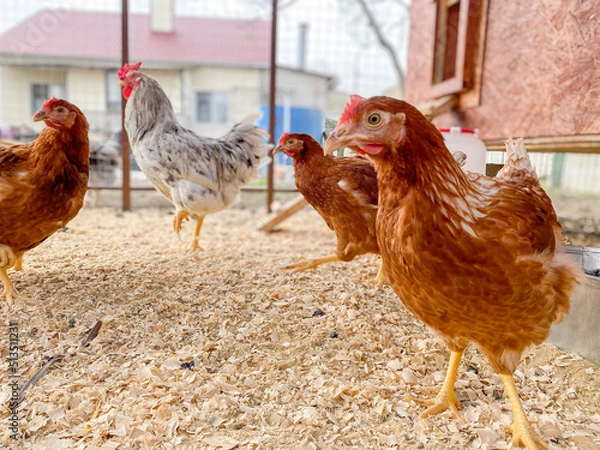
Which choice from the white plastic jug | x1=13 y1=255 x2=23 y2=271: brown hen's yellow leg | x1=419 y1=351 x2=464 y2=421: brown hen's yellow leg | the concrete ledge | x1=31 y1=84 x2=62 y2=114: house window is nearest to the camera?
x1=419 y1=351 x2=464 y2=421: brown hen's yellow leg

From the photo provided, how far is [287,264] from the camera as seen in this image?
2822 mm

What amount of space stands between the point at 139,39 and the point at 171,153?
617 centimetres

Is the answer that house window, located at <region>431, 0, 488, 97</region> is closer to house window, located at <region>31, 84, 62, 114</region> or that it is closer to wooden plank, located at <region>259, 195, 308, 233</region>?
wooden plank, located at <region>259, 195, 308, 233</region>

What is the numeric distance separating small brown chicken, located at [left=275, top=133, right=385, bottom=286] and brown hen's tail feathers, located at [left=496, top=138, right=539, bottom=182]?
2.59 ft

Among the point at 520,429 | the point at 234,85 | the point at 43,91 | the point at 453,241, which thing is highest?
the point at 234,85

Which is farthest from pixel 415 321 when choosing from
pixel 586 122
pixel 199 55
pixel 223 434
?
pixel 199 55

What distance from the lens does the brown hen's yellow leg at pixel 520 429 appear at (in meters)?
1.42

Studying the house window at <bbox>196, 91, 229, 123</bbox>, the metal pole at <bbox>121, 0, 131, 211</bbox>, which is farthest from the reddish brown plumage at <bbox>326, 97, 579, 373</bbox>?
the house window at <bbox>196, 91, 229, 123</bbox>

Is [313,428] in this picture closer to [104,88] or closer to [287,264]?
[287,264]

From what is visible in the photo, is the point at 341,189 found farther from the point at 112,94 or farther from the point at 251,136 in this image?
the point at 112,94

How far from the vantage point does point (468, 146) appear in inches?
89.5

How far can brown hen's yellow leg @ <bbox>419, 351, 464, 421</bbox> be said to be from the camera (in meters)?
1.56

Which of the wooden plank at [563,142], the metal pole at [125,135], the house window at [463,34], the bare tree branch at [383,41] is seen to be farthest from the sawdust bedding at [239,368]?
the bare tree branch at [383,41]

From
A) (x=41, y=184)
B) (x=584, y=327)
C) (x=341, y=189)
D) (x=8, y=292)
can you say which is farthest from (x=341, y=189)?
(x=8, y=292)
